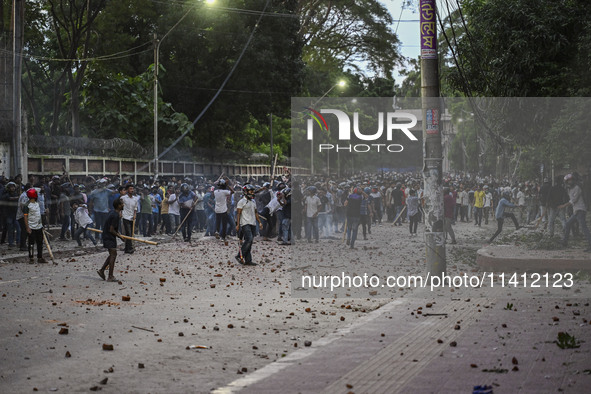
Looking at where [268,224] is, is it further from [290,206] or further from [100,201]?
[100,201]

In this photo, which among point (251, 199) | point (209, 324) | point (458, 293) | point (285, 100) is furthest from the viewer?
point (285, 100)

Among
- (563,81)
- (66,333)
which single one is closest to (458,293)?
(66,333)

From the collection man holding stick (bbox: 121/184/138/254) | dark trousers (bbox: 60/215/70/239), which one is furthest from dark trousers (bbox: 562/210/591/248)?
dark trousers (bbox: 60/215/70/239)

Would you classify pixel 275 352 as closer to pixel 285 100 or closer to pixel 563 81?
pixel 563 81

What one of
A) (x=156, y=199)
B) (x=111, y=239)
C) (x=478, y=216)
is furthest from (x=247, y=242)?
(x=156, y=199)

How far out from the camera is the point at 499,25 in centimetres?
1733

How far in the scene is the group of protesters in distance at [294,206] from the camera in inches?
616

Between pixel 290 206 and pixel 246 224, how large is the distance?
5.12 m

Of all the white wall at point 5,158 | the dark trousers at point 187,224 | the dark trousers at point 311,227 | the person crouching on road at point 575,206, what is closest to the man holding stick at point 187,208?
the dark trousers at point 187,224

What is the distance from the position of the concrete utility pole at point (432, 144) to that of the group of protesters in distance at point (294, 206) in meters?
3.95

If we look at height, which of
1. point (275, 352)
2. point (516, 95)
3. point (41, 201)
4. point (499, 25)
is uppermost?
point (499, 25)

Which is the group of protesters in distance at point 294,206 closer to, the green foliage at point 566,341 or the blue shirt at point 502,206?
the blue shirt at point 502,206

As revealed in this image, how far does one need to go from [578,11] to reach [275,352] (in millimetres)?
12325

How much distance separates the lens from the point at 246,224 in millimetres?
15664
